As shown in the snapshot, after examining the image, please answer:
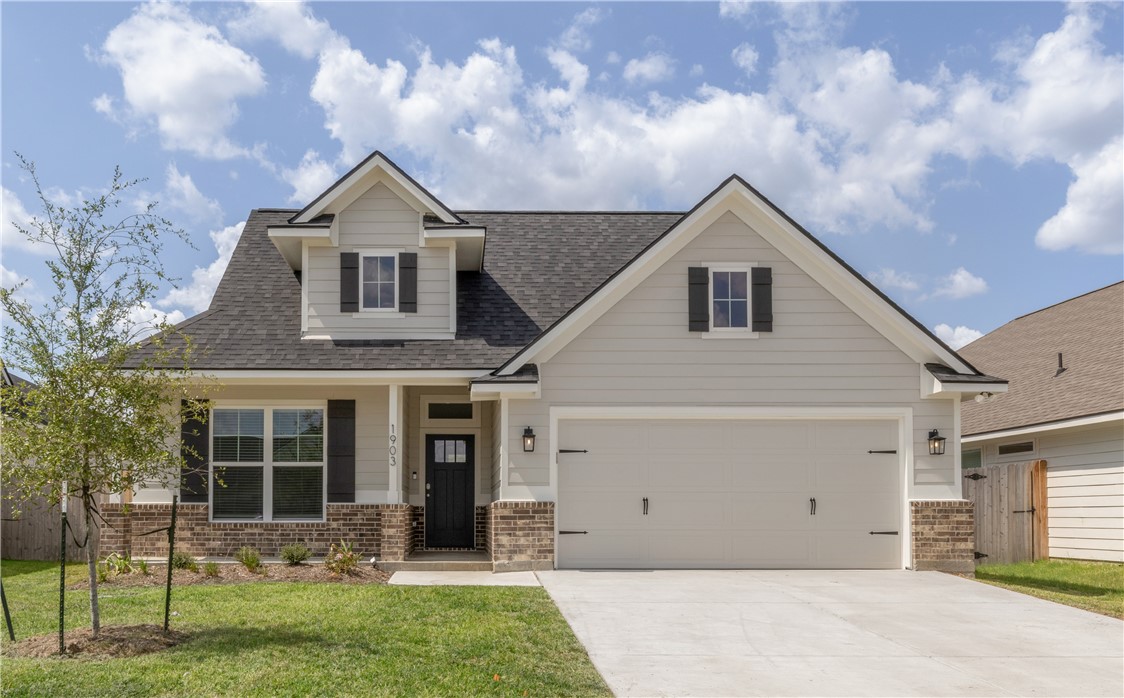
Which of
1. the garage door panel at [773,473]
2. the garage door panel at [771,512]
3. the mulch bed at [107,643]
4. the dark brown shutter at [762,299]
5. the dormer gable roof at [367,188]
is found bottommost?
the mulch bed at [107,643]

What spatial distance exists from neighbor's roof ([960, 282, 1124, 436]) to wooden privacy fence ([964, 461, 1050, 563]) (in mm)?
1016

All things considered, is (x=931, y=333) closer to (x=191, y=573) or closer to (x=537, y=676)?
(x=537, y=676)

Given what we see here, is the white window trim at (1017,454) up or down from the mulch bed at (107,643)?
up

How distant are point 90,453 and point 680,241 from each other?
8.76m

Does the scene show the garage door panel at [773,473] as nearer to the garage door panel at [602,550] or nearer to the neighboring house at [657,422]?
the neighboring house at [657,422]

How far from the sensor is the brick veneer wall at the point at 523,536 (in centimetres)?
1369

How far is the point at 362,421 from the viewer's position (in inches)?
600

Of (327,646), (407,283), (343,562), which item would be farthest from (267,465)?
(327,646)

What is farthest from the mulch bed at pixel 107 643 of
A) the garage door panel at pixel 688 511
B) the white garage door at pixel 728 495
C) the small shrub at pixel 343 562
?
the garage door panel at pixel 688 511

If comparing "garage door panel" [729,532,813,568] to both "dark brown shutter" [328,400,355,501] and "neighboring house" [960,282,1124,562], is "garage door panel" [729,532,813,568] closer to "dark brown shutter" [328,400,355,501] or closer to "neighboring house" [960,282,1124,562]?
"neighboring house" [960,282,1124,562]

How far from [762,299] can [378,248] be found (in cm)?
615

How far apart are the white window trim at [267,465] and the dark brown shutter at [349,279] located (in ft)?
5.49

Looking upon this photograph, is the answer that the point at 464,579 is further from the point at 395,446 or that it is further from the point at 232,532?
the point at 232,532

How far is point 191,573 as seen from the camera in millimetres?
12891
